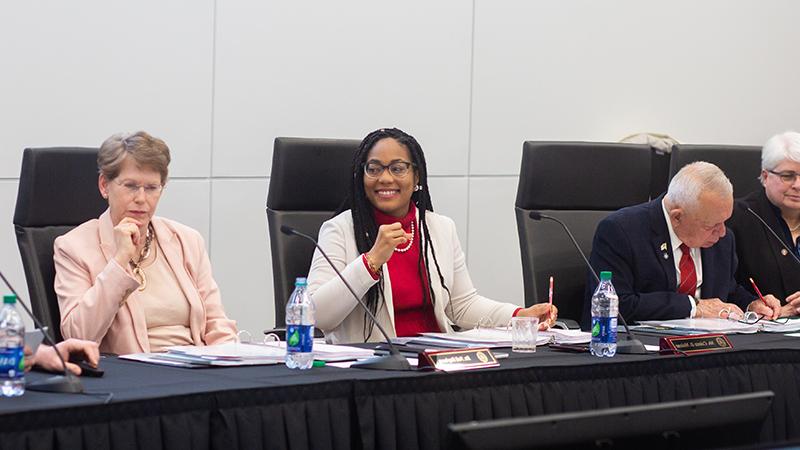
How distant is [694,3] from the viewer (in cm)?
564

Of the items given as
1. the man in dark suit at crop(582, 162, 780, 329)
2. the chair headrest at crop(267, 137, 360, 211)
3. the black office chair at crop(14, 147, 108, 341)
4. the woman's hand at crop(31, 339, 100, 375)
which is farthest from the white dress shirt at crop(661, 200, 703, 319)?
the woman's hand at crop(31, 339, 100, 375)

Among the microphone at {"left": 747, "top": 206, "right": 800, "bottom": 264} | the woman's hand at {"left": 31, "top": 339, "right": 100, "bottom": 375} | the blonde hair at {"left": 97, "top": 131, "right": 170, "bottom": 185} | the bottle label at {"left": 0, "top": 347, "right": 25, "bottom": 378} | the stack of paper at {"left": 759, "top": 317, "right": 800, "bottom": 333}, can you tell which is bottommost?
the stack of paper at {"left": 759, "top": 317, "right": 800, "bottom": 333}

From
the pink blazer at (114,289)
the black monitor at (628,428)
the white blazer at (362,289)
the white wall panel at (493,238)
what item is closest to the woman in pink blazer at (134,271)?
the pink blazer at (114,289)

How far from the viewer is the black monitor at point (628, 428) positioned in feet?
3.76

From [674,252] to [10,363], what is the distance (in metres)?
2.18

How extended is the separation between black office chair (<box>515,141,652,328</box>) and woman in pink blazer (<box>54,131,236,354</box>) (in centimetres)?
103

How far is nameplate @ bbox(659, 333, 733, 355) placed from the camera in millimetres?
2635

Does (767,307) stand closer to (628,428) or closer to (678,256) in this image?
(678,256)

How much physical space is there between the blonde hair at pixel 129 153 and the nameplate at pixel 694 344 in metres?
1.20

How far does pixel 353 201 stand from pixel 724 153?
4.83 feet

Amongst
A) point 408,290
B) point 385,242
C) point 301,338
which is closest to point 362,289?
point 385,242

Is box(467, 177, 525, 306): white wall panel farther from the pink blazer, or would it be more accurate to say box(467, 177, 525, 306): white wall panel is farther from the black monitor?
the black monitor

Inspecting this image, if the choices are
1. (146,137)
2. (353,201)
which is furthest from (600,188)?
(146,137)

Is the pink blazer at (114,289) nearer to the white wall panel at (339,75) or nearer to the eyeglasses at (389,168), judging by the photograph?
the eyeglasses at (389,168)
